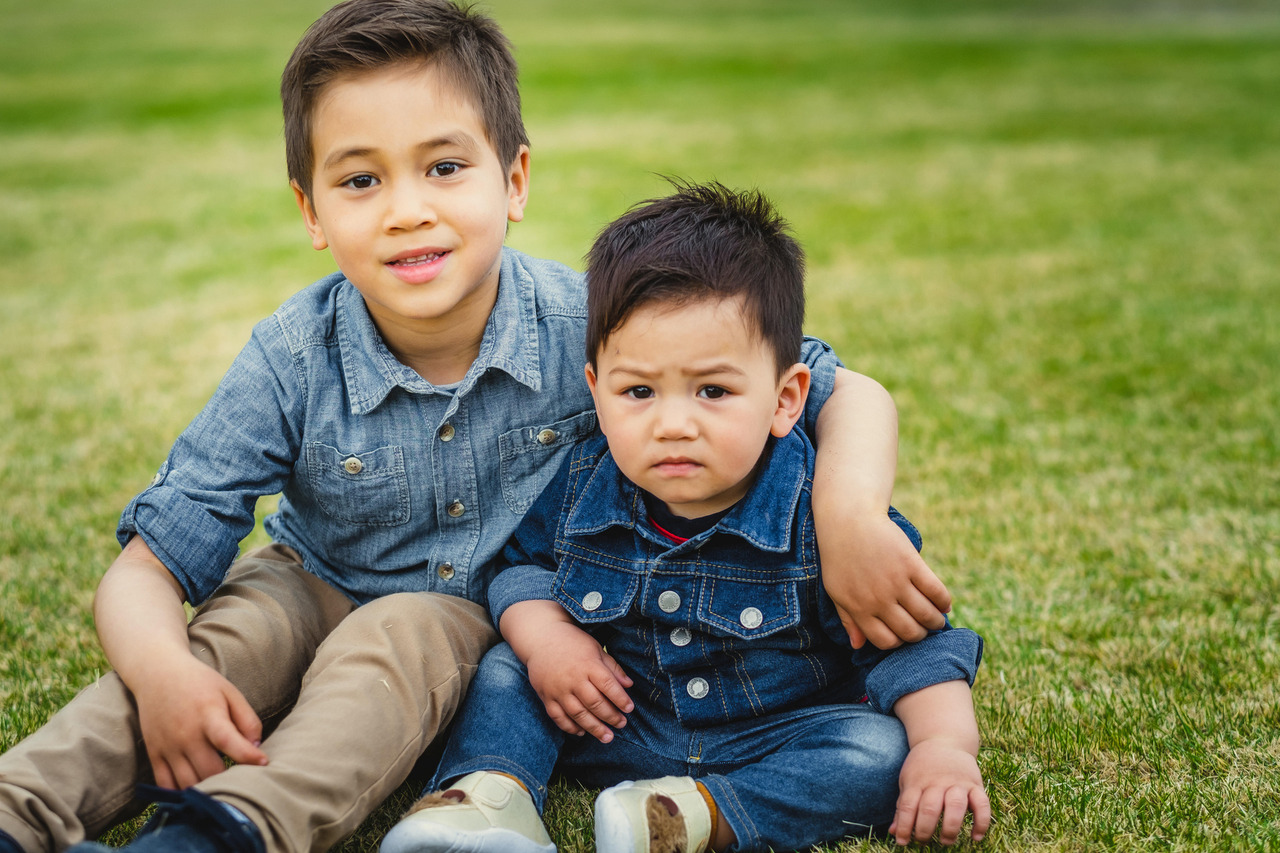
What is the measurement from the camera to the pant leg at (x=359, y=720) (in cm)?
168

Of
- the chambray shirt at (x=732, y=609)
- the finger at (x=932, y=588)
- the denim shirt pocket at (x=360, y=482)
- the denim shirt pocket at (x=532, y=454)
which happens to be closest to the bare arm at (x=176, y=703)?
the denim shirt pocket at (x=360, y=482)

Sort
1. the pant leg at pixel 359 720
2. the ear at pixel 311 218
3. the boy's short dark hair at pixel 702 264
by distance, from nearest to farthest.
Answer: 1. the pant leg at pixel 359 720
2. the boy's short dark hair at pixel 702 264
3. the ear at pixel 311 218

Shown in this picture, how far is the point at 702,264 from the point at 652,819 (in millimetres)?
878

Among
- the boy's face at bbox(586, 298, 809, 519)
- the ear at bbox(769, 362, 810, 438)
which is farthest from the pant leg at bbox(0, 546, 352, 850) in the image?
the ear at bbox(769, 362, 810, 438)

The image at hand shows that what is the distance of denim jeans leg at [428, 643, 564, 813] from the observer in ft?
6.56

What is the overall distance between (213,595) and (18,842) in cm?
62

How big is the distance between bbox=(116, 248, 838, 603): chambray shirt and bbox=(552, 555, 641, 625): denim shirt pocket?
0.74ft

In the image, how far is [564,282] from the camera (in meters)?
2.56

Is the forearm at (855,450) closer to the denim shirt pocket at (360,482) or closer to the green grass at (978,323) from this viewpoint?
the green grass at (978,323)

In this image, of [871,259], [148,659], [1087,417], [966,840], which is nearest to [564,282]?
[148,659]

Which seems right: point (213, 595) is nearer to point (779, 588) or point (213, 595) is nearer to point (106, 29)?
point (779, 588)

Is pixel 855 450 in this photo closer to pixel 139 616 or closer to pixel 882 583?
pixel 882 583

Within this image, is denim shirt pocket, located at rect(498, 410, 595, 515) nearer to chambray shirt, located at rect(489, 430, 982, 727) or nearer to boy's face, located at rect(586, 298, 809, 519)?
chambray shirt, located at rect(489, 430, 982, 727)

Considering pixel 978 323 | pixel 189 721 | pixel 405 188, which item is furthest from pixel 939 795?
pixel 978 323
